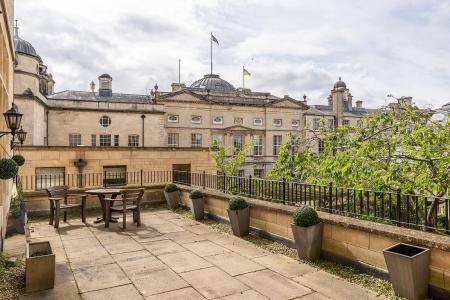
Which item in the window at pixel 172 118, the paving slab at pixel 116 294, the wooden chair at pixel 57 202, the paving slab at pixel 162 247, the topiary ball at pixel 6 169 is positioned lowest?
the paving slab at pixel 162 247

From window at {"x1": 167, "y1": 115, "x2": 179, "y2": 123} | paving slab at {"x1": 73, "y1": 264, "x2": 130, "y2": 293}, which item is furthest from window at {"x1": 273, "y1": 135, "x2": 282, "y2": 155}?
paving slab at {"x1": 73, "y1": 264, "x2": 130, "y2": 293}

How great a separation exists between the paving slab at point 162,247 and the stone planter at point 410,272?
4.61 metres

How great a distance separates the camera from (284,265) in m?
6.42

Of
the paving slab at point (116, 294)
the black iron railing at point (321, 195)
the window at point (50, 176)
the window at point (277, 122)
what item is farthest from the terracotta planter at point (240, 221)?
the window at point (277, 122)

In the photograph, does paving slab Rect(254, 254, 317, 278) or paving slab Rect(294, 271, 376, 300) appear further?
paving slab Rect(254, 254, 317, 278)

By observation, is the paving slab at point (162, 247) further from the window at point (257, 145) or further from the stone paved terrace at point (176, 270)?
the window at point (257, 145)

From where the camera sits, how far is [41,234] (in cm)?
895

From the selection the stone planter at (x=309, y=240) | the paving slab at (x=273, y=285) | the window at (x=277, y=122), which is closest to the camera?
the paving slab at (x=273, y=285)

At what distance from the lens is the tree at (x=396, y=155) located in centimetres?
727

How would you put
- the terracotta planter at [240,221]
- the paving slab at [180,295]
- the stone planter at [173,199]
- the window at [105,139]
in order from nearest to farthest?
the paving slab at [180,295], the terracotta planter at [240,221], the stone planter at [173,199], the window at [105,139]

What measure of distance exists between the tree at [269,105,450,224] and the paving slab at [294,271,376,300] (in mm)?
2449

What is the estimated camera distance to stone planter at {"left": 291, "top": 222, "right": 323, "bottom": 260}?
6.52m

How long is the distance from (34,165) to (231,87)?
36396mm

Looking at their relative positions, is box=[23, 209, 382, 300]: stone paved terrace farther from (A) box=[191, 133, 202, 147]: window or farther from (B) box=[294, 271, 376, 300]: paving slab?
(A) box=[191, 133, 202, 147]: window
